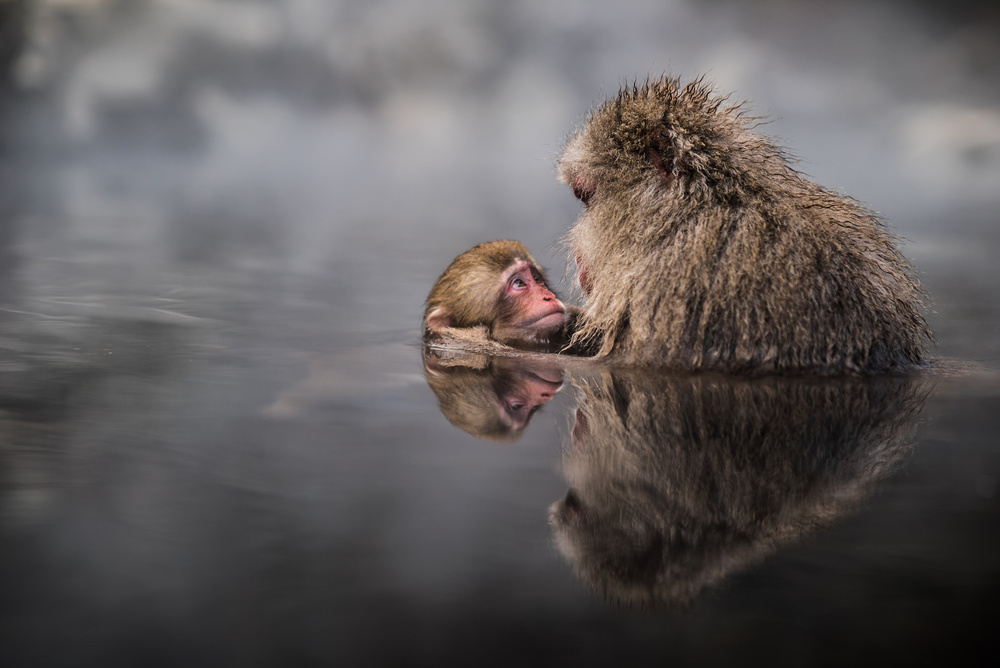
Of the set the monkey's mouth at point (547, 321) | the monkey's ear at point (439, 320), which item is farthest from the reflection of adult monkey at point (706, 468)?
the monkey's ear at point (439, 320)

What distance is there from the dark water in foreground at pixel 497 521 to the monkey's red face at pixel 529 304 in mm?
783

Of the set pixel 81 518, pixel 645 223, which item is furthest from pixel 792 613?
pixel 645 223

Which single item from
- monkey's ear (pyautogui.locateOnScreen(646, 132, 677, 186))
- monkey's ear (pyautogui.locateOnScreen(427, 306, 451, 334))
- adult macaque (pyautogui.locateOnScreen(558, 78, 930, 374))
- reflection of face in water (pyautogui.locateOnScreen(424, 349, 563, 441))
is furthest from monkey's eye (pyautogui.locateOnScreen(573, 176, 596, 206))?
monkey's ear (pyautogui.locateOnScreen(427, 306, 451, 334))

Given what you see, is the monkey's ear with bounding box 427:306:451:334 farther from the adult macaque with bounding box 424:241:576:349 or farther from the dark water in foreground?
the dark water in foreground

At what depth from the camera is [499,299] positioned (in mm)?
3455

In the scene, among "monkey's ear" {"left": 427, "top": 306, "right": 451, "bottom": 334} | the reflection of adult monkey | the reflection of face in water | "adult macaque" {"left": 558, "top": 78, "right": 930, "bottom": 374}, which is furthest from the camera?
"monkey's ear" {"left": 427, "top": 306, "right": 451, "bottom": 334}

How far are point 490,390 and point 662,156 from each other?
0.89 meters

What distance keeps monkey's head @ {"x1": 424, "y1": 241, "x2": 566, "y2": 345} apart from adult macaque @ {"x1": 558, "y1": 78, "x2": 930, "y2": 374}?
0.75 m

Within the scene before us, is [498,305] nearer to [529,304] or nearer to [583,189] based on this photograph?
[529,304]

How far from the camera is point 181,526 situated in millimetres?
1346

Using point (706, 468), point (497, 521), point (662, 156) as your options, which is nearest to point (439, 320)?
point (662, 156)

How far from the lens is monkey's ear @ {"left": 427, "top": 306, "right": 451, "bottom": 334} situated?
11.6ft

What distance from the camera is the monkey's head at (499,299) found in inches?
134

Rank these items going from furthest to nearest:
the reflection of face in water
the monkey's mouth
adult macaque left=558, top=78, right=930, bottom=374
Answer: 1. the monkey's mouth
2. adult macaque left=558, top=78, right=930, bottom=374
3. the reflection of face in water
